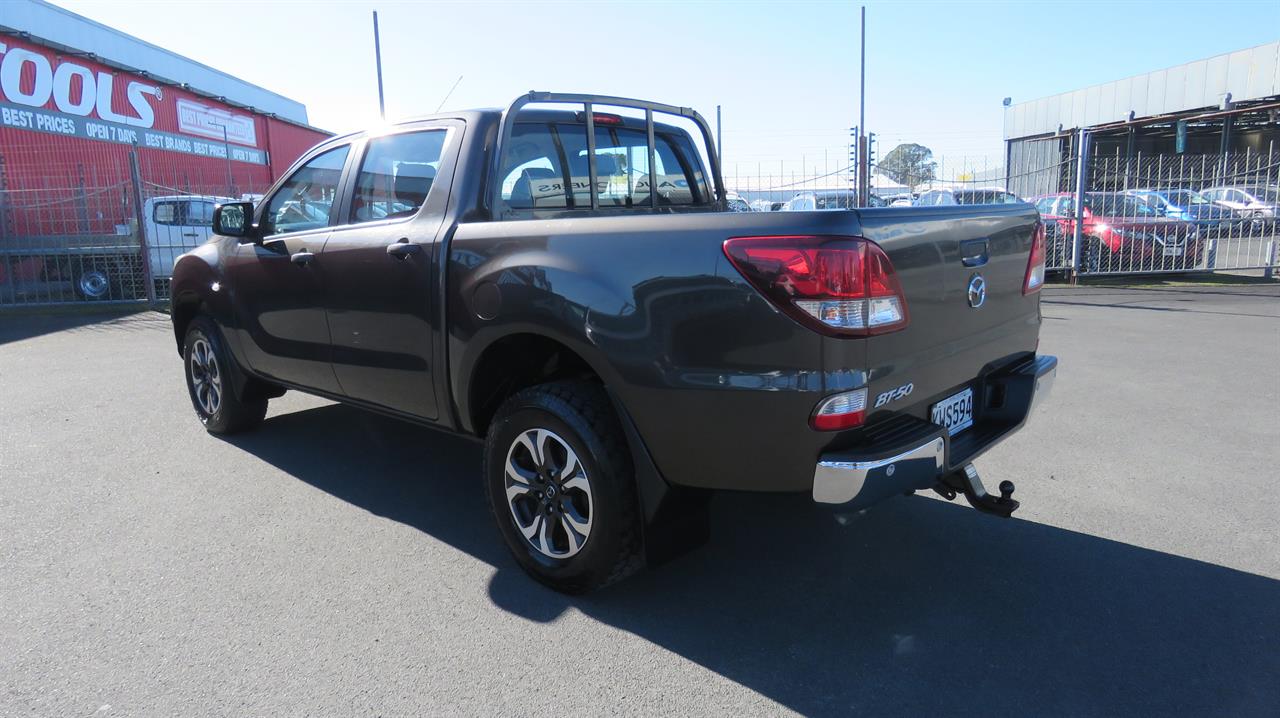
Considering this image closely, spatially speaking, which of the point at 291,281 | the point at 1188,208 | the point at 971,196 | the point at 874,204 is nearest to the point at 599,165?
the point at 291,281

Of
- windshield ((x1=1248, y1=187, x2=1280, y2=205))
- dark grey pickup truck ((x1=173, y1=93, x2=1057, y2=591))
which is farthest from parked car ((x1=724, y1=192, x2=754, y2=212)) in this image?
windshield ((x1=1248, y1=187, x2=1280, y2=205))

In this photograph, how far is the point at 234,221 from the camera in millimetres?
4844

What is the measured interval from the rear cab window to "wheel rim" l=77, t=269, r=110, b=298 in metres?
12.3

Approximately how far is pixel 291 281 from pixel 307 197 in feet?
1.61

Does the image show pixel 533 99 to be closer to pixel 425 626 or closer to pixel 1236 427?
pixel 425 626

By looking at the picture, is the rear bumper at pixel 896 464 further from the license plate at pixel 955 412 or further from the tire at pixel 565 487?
the tire at pixel 565 487

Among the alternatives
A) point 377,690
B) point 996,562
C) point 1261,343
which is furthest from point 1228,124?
point 377,690

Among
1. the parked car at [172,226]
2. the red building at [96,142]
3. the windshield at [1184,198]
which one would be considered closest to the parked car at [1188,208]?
the windshield at [1184,198]

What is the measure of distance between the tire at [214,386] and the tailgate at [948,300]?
4.17 meters

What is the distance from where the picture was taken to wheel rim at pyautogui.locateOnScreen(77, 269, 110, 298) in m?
13.6

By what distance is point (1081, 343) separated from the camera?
344 inches

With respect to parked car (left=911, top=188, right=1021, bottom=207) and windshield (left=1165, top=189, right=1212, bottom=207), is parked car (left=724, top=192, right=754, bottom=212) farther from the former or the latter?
windshield (left=1165, top=189, right=1212, bottom=207)

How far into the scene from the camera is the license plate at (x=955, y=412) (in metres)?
3.12

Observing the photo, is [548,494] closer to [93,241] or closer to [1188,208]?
[93,241]
